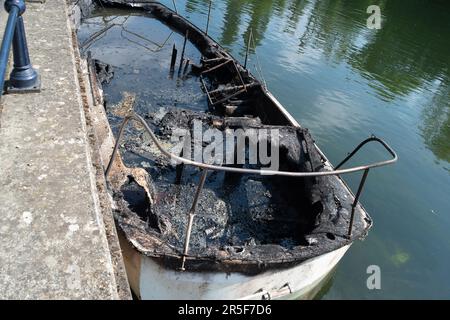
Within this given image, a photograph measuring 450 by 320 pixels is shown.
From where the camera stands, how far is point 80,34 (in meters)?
15.5

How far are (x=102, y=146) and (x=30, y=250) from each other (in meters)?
3.59

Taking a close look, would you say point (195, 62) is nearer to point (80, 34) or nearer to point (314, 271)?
point (80, 34)

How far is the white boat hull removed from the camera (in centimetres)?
452

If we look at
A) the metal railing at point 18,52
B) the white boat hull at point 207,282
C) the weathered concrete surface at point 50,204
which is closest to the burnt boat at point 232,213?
the white boat hull at point 207,282

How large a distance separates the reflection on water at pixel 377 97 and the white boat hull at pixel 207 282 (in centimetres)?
220

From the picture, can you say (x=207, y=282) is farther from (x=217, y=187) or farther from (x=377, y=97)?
(x=377, y=97)

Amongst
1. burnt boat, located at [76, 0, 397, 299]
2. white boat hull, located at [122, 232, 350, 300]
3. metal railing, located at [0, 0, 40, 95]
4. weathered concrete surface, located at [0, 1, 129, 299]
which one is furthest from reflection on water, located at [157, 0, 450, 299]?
metal railing, located at [0, 0, 40, 95]

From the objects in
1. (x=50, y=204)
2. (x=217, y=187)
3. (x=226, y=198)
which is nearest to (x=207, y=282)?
(x=50, y=204)

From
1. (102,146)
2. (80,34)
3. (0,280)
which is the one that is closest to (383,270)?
(102,146)

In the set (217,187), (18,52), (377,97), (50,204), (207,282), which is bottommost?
(377,97)

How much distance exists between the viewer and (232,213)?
6867 mm

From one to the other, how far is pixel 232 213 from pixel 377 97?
34.2 feet

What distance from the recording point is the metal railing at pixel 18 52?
2589mm

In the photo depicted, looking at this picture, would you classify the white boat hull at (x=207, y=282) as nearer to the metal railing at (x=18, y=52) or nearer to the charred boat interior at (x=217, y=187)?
the charred boat interior at (x=217, y=187)
